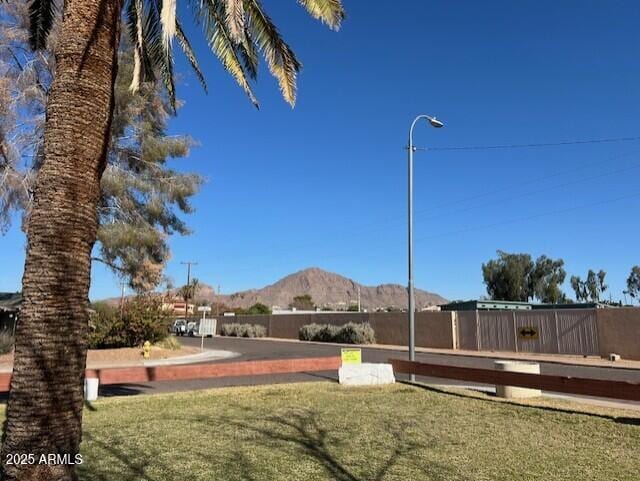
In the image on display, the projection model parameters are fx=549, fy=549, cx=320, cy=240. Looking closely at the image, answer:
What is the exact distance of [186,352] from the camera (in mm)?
30656

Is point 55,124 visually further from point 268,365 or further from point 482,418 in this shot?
point 268,365

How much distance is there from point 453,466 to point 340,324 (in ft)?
125

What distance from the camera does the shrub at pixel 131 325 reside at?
2809cm

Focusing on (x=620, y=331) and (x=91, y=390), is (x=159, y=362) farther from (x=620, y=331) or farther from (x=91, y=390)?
(x=620, y=331)

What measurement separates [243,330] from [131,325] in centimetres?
2840

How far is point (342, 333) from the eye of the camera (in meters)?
40.1

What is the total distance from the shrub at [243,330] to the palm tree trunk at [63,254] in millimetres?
51487

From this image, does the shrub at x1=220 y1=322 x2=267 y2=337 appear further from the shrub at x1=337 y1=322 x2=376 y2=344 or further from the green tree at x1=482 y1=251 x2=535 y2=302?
the green tree at x1=482 y1=251 x2=535 y2=302

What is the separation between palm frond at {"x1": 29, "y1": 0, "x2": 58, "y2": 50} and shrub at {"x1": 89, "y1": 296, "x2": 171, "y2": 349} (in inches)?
777

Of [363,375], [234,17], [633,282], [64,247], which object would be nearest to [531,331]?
[363,375]

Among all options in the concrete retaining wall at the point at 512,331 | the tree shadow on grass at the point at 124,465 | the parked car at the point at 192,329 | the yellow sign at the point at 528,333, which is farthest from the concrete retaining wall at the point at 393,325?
the tree shadow on grass at the point at 124,465

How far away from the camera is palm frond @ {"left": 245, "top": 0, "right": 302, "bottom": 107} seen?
27.1 ft

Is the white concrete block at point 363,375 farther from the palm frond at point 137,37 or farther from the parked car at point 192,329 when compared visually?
the parked car at point 192,329

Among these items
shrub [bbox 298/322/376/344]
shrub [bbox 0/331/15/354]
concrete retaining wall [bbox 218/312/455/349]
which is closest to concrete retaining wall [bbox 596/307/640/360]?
concrete retaining wall [bbox 218/312/455/349]
